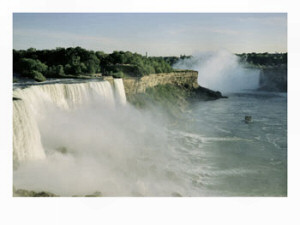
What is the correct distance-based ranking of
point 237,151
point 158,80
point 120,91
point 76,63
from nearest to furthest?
point 237,151
point 120,91
point 76,63
point 158,80

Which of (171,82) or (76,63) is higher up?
(76,63)

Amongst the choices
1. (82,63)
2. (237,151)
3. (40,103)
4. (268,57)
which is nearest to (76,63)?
(82,63)

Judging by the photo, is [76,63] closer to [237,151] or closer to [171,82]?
[237,151]

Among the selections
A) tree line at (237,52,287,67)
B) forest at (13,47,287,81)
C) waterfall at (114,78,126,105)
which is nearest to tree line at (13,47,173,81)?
forest at (13,47,287,81)

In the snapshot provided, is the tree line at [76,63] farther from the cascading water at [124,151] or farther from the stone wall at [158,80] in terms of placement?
the cascading water at [124,151]

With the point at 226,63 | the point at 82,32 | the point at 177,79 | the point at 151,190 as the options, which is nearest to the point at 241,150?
the point at 151,190

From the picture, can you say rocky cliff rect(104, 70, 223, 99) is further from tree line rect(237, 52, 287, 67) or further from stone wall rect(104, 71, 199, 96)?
tree line rect(237, 52, 287, 67)

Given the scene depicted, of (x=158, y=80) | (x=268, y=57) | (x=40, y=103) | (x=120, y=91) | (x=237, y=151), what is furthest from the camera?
(x=158, y=80)
